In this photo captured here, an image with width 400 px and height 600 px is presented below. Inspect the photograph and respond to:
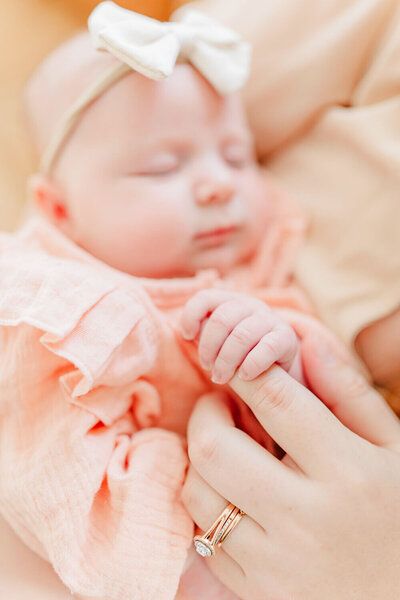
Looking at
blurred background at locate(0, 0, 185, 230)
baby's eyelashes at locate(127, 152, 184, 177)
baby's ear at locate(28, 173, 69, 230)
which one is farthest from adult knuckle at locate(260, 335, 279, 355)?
blurred background at locate(0, 0, 185, 230)

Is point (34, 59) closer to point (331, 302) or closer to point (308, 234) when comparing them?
point (308, 234)

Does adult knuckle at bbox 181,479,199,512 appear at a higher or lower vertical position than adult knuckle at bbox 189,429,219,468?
lower

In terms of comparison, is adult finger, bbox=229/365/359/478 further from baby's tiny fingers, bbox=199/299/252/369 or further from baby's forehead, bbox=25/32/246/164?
baby's forehead, bbox=25/32/246/164

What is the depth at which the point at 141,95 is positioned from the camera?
1.14 metres

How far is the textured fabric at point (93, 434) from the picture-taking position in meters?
0.86

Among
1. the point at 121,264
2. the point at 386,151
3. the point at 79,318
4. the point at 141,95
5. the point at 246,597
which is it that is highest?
the point at 386,151

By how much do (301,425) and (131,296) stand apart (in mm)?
334

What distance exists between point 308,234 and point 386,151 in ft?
0.81

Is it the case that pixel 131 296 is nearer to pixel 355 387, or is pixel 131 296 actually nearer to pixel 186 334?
pixel 186 334

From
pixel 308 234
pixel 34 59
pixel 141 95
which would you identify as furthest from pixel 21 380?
pixel 34 59

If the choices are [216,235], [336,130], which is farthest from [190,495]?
[336,130]

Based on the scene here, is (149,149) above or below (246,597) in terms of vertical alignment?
above

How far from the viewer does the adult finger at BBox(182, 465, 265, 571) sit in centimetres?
85

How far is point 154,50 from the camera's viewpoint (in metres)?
1.05
